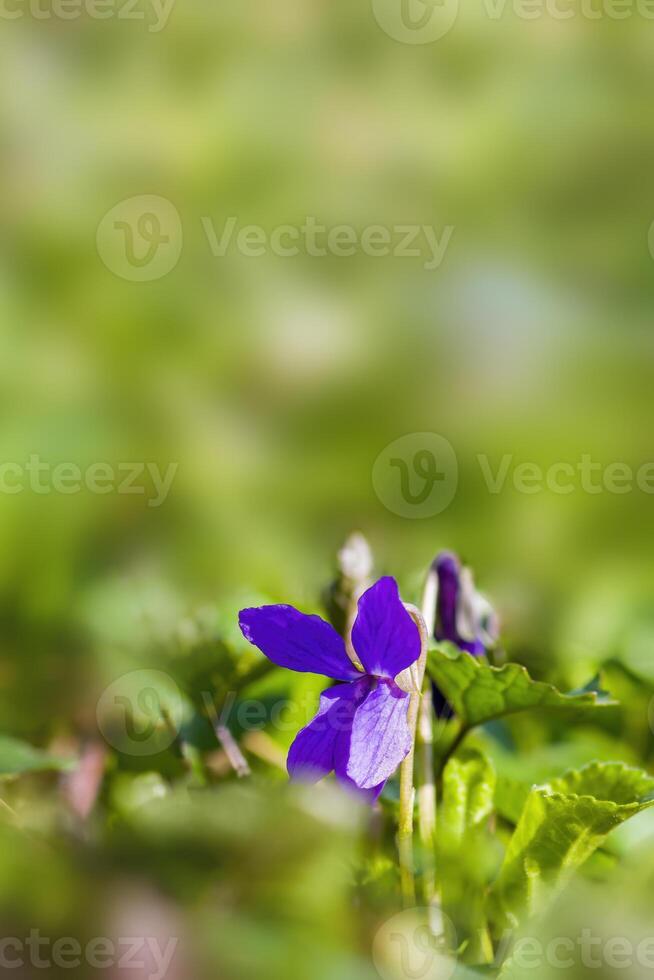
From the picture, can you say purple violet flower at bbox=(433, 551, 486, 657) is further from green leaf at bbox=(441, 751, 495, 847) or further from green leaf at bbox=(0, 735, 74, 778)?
green leaf at bbox=(0, 735, 74, 778)

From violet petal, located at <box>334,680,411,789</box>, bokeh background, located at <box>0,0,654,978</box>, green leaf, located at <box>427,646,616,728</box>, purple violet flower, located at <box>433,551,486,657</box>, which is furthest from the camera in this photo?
bokeh background, located at <box>0,0,654,978</box>

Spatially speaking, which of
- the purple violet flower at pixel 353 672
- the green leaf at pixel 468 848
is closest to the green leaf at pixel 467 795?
the green leaf at pixel 468 848

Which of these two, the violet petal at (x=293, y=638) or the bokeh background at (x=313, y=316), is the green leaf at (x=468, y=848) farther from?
the bokeh background at (x=313, y=316)

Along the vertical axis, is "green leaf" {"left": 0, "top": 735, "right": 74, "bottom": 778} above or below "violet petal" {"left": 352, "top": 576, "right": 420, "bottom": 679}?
below

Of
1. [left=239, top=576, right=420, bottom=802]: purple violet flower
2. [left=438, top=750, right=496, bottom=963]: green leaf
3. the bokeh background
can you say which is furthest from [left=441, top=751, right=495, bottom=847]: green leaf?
the bokeh background

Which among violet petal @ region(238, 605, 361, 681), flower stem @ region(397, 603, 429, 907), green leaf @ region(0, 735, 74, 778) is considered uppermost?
violet petal @ region(238, 605, 361, 681)

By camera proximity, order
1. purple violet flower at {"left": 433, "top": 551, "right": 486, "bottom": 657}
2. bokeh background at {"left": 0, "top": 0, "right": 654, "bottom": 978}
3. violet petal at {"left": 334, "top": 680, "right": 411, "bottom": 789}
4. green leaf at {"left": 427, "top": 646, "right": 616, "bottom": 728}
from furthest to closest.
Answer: bokeh background at {"left": 0, "top": 0, "right": 654, "bottom": 978}, purple violet flower at {"left": 433, "top": 551, "right": 486, "bottom": 657}, green leaf at {"left": 427, "top": 646, "right": 616, "bottom": 728}, violet petal at {"left": 334, "top": 680, "right": 411, "bottom": 789}

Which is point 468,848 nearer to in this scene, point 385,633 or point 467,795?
point 467,795
